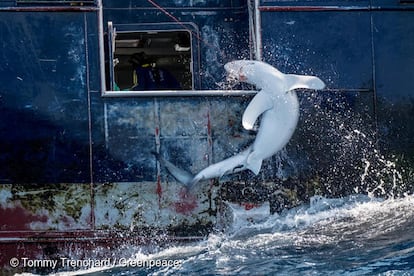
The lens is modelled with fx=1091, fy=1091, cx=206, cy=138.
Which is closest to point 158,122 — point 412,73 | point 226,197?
point 226,197

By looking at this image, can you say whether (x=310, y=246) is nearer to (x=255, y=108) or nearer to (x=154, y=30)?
(x=255, y=108)

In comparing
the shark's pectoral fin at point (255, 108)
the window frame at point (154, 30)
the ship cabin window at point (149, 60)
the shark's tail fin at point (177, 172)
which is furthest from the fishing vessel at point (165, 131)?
the ship cabin window at point (149, 60)

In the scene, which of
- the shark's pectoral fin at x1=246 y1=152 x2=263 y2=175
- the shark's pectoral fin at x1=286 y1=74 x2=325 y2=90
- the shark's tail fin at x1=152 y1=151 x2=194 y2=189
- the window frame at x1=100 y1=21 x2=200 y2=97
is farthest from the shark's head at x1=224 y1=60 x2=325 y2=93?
the shark's tail fin at x1=152 y1=151 x2=194 y2=189

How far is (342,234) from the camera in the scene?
10617mm

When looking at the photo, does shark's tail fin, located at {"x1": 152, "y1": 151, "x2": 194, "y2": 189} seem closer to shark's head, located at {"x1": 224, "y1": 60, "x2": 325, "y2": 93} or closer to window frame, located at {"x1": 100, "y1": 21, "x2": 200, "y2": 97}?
window frame, located at {"x1": 100, "y1": 21, "x2": 200, "y2": 97}

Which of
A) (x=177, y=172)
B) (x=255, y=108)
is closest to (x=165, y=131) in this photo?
(x=177, y=172)

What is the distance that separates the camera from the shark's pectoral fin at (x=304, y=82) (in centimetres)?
1082

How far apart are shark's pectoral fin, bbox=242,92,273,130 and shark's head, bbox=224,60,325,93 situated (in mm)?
113

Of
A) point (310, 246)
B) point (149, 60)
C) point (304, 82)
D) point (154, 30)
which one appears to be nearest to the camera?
point (310, 246)

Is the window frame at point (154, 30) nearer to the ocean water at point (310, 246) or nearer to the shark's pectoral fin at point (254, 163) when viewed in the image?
the shark's pectoral fin at point (254, 163)

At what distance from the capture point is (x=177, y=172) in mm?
10891

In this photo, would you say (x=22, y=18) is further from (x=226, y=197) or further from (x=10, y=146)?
(x=226, y=197)

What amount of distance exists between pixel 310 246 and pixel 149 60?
10.9ft

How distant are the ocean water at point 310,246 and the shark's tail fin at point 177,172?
58 cm
